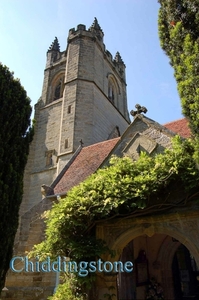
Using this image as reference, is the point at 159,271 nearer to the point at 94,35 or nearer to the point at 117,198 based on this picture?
the point at 117,198

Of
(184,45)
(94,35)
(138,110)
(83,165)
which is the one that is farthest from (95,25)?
(184,45)

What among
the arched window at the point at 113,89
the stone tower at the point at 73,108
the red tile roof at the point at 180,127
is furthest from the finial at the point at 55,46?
the red tile roof at the point at 180,127

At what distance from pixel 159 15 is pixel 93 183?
15.8 ft

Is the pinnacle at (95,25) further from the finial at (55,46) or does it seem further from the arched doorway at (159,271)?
the arched doorway at (159,271)

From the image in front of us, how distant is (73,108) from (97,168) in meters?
8.79

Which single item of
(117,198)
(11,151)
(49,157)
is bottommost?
(117,198)

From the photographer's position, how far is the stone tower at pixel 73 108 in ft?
52.6

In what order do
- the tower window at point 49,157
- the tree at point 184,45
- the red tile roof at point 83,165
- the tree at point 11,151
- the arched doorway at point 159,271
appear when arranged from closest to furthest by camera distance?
the tree at point 184,45 → the tree at point 11,151 → the arched doorway at point 159,271 → the red tile roof at point 83,165 → the tower window at point 49,157

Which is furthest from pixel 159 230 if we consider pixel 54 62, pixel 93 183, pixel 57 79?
pixel 54 62

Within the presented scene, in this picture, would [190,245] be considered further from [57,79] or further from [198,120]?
[57,79]

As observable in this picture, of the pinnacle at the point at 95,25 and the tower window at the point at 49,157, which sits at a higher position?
the pinnacle at the point at 95,25

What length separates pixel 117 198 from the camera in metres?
6.13

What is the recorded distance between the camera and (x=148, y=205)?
6461 millimetres

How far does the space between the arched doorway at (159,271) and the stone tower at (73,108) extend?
7.11m
